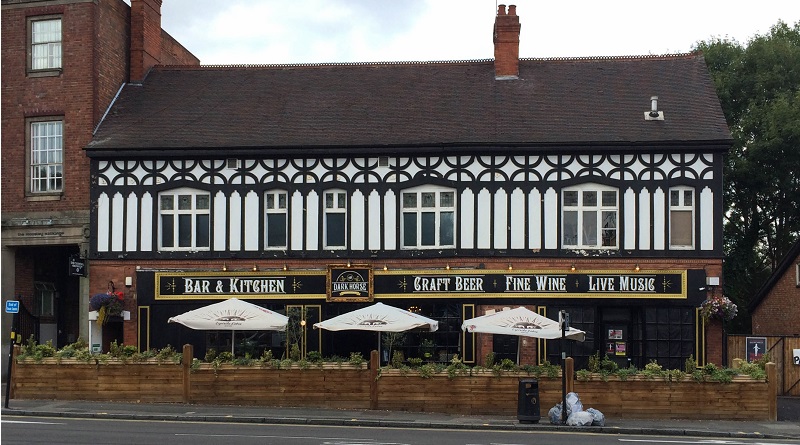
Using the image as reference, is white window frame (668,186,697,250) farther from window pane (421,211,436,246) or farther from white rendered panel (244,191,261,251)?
white rendered panel (244,191,261,251)

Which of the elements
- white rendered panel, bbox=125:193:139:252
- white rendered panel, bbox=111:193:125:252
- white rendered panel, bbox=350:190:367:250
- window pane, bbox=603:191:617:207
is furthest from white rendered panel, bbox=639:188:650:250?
white rendered panel, bbox=111:193:125:252

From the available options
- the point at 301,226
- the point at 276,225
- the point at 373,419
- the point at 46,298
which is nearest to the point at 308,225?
the point at 301,226

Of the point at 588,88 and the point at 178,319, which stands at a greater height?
the point at 588,88

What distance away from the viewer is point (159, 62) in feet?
111

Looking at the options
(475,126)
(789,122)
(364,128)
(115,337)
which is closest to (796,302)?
(789,122)

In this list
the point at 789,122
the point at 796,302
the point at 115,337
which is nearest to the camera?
the point at 115,337

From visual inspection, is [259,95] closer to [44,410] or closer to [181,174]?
[181,174]

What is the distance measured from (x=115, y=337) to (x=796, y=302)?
2076cm

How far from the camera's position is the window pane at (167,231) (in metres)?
29.2

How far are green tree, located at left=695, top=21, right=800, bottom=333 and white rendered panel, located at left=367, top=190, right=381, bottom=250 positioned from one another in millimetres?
16831

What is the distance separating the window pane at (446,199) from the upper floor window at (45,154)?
36.0 ft

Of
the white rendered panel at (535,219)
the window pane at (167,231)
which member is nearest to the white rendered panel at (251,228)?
the window pane at (167,231)

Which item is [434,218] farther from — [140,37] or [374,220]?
[140,37]

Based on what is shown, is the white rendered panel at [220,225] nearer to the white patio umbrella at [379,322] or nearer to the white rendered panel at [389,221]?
the white rendered panel at [389,221]
